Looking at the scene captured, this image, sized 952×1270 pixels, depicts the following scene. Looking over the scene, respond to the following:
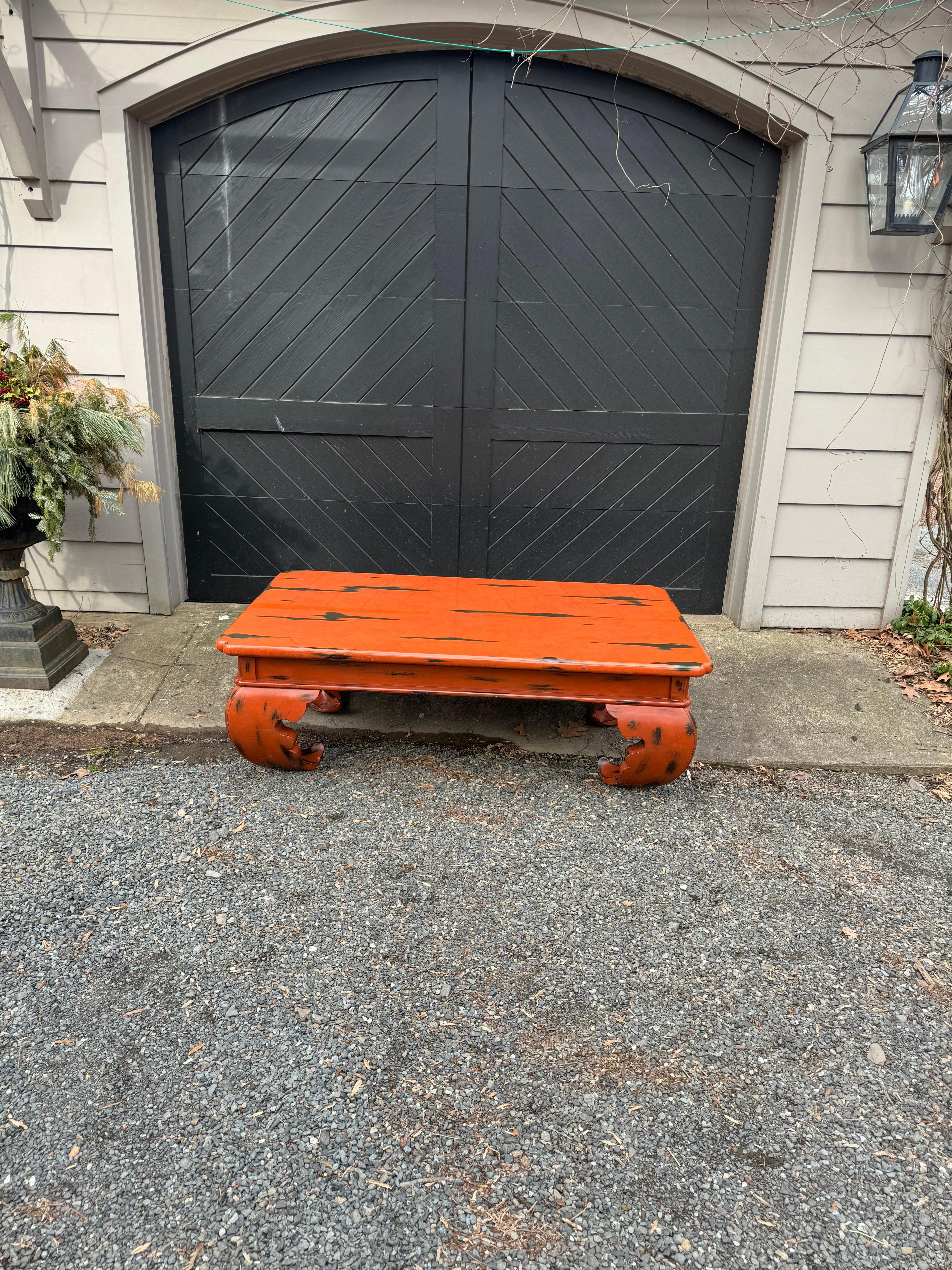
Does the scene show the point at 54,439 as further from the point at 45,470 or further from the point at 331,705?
the point at 331,705

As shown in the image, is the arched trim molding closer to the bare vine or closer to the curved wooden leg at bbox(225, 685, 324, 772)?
the bare vine

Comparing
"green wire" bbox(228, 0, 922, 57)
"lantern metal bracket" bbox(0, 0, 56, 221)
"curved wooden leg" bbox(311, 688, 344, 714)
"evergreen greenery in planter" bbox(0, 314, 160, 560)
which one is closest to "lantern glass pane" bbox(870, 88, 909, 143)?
"green wire" bbox(228, 0, 922, 57)

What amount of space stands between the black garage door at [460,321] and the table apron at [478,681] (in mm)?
1575

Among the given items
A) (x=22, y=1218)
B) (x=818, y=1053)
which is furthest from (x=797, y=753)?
(x=22, y=1218)

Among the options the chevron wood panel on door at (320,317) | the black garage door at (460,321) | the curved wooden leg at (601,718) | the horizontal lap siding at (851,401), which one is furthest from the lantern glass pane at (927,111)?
the curved wooden leg at (601,718)

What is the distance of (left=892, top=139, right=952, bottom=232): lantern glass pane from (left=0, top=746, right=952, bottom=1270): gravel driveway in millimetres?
2415

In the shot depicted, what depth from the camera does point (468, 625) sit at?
289 cm

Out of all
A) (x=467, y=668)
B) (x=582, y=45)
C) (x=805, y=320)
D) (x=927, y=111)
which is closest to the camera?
(x=467, y=668)

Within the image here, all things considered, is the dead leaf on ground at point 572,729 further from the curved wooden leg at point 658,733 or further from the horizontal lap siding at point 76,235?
the horizontal lap siding at point 76,235

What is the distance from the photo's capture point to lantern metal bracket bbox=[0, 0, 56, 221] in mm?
3277

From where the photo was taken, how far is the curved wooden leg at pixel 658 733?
2.69 metres

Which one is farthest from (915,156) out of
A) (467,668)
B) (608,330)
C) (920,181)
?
(467,668)

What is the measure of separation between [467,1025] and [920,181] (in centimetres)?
365

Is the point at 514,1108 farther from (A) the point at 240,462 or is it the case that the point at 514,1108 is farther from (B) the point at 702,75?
(B) the point at 702,75
